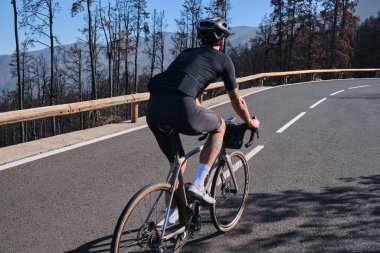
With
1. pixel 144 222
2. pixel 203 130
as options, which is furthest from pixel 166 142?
pixel 144 222

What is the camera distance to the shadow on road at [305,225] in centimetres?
374

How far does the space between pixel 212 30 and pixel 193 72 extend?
430 millimetres

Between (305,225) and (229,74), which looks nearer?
(229,74)

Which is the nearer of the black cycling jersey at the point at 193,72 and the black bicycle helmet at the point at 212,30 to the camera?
the black cycling jersey at the point at 193,72

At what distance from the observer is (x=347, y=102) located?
610 inches

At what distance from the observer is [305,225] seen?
424 cm

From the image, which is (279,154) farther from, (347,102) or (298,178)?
(347,102)

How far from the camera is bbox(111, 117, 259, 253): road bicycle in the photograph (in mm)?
2893

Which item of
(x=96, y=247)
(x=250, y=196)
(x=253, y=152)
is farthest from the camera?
(x=253, y=152)

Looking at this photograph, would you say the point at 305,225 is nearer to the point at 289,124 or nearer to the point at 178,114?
the point at 178,114

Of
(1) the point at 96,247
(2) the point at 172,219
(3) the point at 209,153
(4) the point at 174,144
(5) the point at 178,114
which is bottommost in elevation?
(1) the point at 96,247

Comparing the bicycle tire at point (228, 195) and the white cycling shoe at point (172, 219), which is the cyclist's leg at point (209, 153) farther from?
the bicycle tire at point (228, 195)

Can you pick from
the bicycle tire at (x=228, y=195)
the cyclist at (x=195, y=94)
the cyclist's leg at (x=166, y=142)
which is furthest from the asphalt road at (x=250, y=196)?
the cyclist at (x=195, y=94)

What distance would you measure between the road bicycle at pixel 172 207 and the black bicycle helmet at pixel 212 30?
868mm
